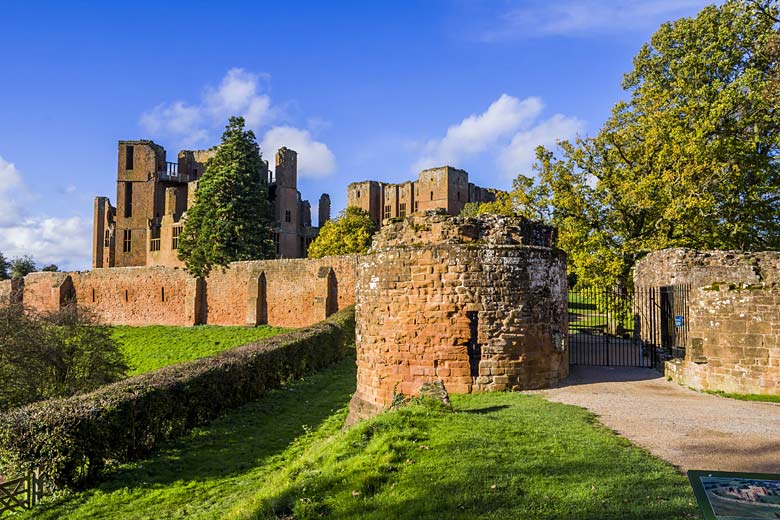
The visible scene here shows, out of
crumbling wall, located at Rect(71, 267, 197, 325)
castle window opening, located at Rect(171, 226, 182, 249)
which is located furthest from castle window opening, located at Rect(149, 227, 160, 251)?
crumbling wall, located at Rect(71, 267, 197, 325)

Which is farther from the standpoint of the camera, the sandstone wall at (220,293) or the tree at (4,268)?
the tree at (4,268)

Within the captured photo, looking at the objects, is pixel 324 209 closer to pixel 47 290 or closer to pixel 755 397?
pixel 47 290

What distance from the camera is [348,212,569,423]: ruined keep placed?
10266 millimetres

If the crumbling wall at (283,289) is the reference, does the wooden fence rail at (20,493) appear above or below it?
below

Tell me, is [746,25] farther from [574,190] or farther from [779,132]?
[574,190]

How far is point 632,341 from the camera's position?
18.7 metres

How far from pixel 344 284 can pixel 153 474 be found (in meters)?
18.4

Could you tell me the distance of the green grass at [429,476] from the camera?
4.90 meters

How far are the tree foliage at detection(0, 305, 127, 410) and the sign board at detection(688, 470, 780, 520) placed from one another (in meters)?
14.4

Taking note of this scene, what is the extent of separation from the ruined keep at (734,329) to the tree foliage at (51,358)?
14337 mm

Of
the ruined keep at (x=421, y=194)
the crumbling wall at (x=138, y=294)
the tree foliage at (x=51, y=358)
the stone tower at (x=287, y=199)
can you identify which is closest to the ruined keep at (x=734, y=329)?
the tree foliage at (x=51, y=358)

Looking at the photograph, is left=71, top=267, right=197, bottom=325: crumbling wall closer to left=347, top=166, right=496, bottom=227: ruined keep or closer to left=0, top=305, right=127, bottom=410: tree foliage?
left=0, top=305, right=127, bottom=410: tree foliage

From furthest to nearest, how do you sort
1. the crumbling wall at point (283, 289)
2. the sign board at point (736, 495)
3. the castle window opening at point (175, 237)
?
the castle window opening at point (175, 237), the crumbling wall at point (283, 289), the sign board at point (736, 495)

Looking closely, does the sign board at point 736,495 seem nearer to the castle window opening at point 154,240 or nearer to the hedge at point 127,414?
the hedge at point 127,414
